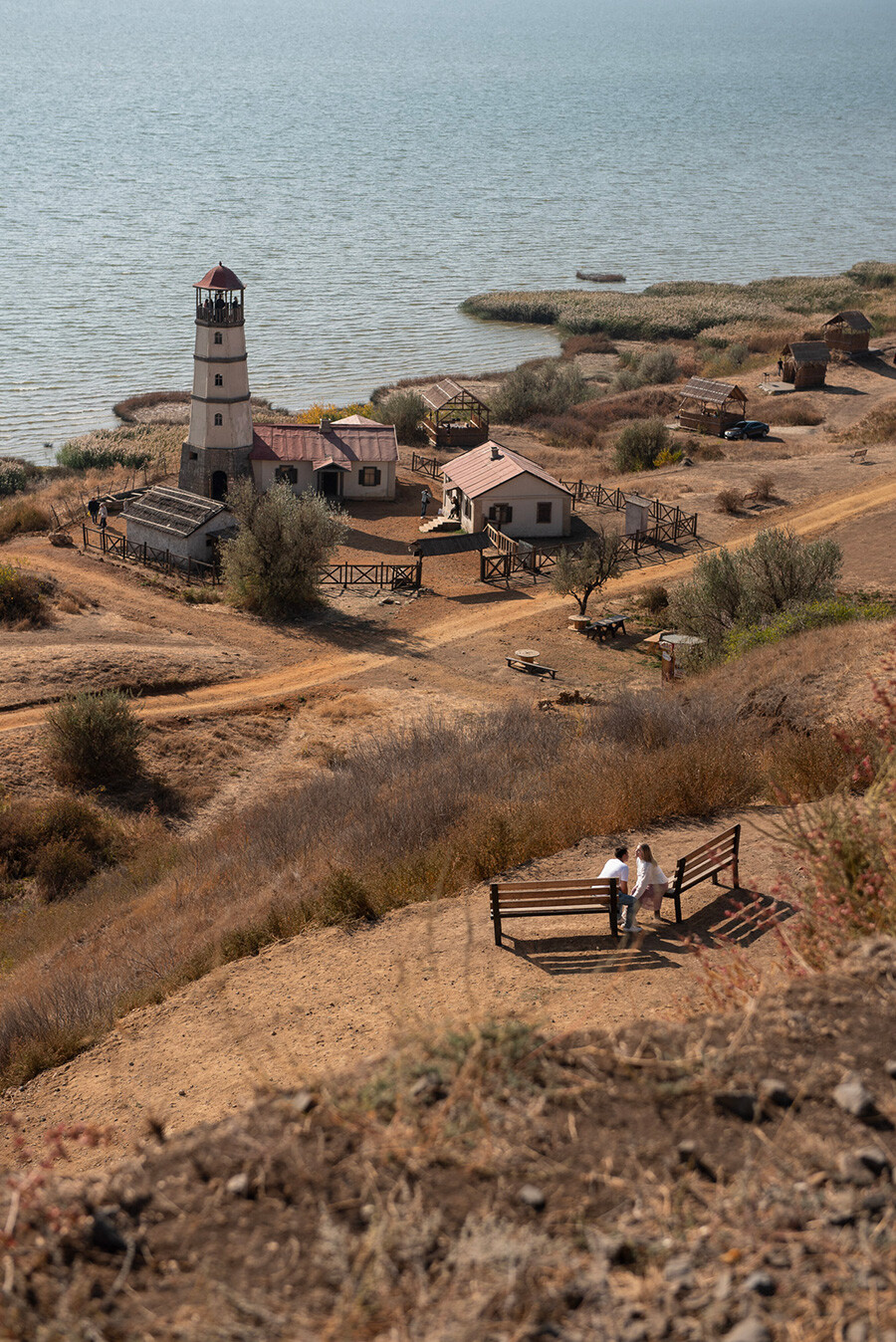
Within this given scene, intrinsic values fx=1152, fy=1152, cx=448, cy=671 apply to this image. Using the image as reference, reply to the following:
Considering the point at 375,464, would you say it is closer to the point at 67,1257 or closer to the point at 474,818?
the point at 474,818

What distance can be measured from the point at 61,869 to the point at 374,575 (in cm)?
2129

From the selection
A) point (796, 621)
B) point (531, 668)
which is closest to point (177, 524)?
point (531, 668)

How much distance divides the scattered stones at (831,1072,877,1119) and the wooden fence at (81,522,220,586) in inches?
1374

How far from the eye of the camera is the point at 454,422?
186 ft

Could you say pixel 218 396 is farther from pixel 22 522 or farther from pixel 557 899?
pixel 557 899

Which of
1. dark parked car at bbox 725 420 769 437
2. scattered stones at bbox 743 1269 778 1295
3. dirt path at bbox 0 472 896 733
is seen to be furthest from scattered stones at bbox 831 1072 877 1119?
dark parked car at bbox 725 420 769 437

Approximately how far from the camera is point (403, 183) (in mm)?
159375

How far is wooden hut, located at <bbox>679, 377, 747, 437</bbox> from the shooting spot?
177ft

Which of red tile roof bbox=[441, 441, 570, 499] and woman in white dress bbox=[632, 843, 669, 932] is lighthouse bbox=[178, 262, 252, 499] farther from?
woman in white dress bbox=[632, 843, 669, 932]

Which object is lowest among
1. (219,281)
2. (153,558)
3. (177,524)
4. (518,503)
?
(153,558)

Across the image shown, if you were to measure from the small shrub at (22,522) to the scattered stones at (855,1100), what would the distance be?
4155 cm

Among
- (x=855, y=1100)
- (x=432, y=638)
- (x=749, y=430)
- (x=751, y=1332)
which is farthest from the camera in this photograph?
(x=749, y=430)

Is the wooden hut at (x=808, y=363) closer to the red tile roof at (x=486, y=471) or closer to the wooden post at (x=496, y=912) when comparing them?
the red tile roof at (x=486, y=471)

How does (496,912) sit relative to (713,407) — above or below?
below
